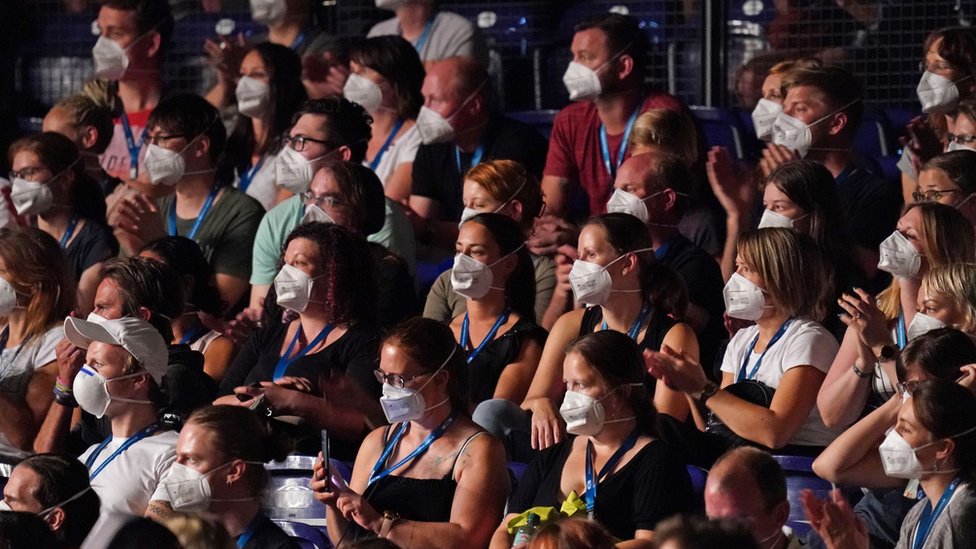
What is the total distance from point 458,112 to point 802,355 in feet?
8.44

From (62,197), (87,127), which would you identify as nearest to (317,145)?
(62,197)

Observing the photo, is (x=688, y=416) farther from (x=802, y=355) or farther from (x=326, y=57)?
(x=326, y=57)

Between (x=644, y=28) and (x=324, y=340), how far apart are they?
10.8 ft

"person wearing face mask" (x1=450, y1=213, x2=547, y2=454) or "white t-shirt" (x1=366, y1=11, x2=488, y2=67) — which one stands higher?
"white t-shirt" (x1=366, y1=11, x2=488, y2=67)

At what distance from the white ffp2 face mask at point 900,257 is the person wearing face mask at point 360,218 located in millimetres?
1754

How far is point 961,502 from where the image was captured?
456 centimetres

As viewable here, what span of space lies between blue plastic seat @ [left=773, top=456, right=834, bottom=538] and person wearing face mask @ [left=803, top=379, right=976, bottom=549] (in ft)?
1.24

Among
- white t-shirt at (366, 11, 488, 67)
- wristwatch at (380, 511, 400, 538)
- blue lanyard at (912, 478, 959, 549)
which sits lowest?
wristwatch at (380, 511, 400, 538)

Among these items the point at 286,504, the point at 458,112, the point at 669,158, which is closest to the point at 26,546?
the point at 286,504

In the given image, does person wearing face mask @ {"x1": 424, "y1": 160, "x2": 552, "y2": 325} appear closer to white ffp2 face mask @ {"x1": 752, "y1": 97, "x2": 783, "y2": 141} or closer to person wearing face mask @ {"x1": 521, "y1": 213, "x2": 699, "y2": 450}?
person wearing face mask @ {"x1": 521, "y1": 213, "x2": 699, "y2": 450}

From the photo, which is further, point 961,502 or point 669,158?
point 669,158

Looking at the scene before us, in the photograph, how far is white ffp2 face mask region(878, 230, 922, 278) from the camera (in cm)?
577

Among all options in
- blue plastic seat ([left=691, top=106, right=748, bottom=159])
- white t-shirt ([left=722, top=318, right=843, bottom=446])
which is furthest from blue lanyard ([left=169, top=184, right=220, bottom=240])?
white t-shirt ([left=722, top=318, right=843, bottom=446])

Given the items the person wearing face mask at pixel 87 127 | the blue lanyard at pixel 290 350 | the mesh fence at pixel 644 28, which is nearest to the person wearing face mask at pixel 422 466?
the blue lanyard at pixel 290 350
